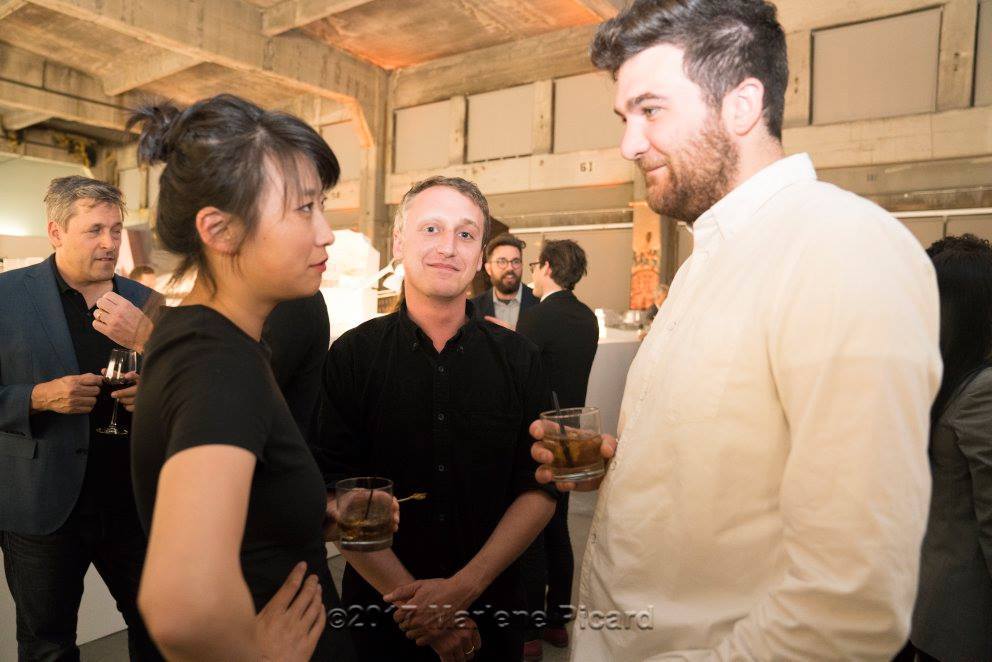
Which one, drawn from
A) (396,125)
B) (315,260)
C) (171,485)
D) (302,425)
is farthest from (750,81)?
(396,125)

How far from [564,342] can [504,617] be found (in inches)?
86.2

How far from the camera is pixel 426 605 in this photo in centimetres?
158

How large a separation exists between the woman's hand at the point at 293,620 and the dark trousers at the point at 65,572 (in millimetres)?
1507

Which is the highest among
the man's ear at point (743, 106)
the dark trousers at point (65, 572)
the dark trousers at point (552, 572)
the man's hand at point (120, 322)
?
the man's ear at point (743, 106)

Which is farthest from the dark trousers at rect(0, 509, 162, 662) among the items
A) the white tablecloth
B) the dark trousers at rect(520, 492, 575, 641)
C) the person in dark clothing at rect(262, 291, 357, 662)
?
the white tablecloth

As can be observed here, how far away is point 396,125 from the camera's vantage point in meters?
13.2

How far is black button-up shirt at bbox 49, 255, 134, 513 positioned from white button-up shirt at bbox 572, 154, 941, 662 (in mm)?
1878

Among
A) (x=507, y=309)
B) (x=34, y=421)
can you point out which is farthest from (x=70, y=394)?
(x=507, y=309)

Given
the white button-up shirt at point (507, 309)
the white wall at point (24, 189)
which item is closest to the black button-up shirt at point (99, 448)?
the white button-up shirt at point (507, 309)

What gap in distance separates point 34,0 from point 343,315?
7.60 m

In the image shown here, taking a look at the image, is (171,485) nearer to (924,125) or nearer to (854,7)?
(924,125)

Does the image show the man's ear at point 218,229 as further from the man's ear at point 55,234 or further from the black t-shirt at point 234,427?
the man's ear at point 55,234

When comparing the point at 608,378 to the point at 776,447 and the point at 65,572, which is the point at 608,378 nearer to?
the point at 65,572

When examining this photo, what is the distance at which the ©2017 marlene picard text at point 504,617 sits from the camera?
1146 millimetres
